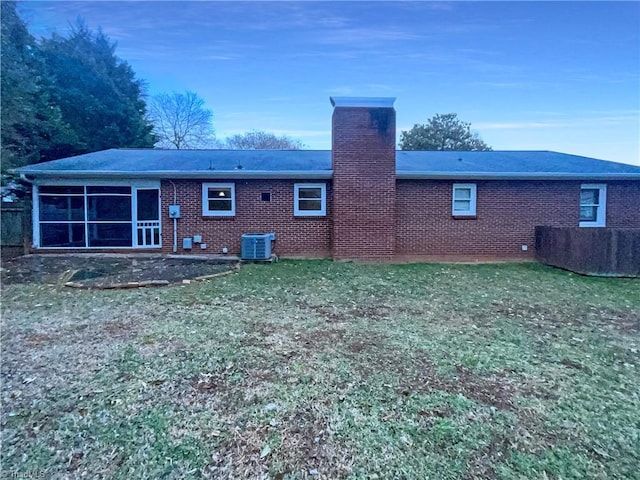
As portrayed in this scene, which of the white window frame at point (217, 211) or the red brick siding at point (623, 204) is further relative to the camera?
the red brick siding at point (623, 204)

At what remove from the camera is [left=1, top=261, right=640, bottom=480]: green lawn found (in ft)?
8.24

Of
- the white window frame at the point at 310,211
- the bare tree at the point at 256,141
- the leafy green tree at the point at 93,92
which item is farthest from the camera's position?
the bare tree at the point at 256,141

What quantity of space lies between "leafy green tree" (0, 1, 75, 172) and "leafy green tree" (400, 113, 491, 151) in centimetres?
2520

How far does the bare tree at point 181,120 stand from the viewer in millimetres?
30547

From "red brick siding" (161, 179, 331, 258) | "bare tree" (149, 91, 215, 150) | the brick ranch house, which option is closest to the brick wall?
the brick ranch house

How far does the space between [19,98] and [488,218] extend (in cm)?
1598

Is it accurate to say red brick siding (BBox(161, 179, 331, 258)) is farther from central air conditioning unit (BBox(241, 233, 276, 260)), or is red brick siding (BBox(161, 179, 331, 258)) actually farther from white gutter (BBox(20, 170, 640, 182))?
central air conditioning unit (BBox(241, 233, 276, 260))

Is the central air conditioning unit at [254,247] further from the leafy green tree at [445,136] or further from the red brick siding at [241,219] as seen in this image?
the leafy green tree at [445,136]

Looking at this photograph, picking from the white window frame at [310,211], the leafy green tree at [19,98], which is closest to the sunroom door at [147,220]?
the white window frame at [310,211]

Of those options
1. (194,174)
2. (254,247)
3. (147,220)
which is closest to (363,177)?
(254,247)

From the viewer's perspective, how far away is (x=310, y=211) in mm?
11773

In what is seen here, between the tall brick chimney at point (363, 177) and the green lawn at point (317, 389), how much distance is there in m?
4.75

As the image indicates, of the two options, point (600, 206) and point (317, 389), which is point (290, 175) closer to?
point (317, 389)

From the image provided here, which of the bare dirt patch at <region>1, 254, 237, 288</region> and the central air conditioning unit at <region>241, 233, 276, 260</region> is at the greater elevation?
the central air conditioning unit at <region>241, 233, 276, 260</region>
